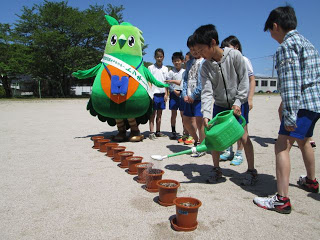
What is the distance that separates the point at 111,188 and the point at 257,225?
163cm

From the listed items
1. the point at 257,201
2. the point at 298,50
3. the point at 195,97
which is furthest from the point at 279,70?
the point at 195,97

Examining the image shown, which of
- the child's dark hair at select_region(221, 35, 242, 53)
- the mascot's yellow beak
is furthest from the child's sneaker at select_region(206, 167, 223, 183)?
the mascot's yellow beak

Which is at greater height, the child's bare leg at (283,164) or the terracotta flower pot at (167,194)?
the child's bare leg at (283,164)

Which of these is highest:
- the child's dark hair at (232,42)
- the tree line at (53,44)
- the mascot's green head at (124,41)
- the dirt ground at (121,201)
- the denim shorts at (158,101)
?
the tree line at (53,44)

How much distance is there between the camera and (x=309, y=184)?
2.92m

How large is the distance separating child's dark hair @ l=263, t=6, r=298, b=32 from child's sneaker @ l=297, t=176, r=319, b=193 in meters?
1.68

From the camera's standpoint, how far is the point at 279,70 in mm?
2375

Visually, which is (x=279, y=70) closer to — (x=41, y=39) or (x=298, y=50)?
(x=298, y=50)

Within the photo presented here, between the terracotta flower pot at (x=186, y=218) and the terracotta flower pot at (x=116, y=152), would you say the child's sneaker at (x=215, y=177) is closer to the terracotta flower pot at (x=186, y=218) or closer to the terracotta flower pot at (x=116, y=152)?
the terracotta flower pot at (x=186, y=218)

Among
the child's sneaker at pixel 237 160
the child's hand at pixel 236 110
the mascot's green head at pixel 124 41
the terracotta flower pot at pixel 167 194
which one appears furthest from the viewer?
the mascot's green head at pixel 124 41

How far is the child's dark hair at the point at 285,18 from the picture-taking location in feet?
7.88

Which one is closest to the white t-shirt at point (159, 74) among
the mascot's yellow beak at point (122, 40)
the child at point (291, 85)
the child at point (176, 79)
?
the child at point (176, 79)

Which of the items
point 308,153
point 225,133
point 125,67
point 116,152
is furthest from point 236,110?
point 125,67

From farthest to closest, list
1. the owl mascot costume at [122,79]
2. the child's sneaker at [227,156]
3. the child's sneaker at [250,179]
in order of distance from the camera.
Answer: the owl mascot costume at [122,79], the child's sneaker at [227,156], the child's sneaker at [250,179]
